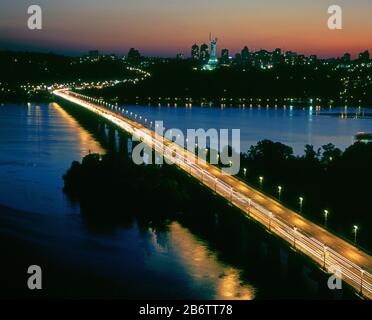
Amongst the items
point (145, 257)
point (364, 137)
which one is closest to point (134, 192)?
point (145, 257)

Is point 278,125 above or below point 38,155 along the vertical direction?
below

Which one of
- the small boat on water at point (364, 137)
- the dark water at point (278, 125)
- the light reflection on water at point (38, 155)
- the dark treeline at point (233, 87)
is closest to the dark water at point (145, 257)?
the light reflection on water at point (38, 155)

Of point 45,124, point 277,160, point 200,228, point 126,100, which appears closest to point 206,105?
point 126,100

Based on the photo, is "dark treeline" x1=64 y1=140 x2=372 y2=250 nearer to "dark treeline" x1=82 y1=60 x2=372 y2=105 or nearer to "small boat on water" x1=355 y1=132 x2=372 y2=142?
"small boat on water" x1=355 y1=132 x2=372 y2=142

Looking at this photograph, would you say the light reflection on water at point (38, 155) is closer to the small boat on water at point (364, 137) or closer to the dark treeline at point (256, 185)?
the dark treeline at point (256, 185)

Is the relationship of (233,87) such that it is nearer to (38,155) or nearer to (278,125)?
(278,125)
